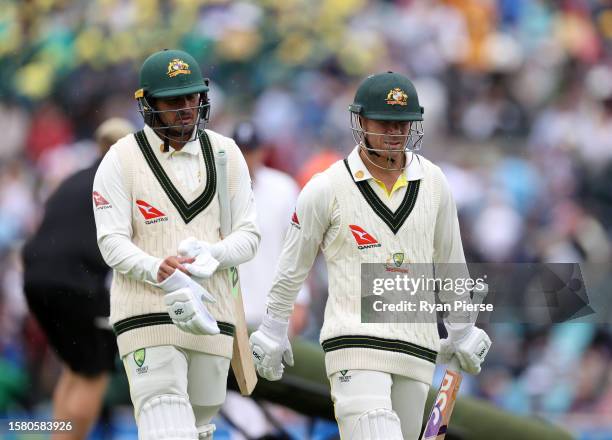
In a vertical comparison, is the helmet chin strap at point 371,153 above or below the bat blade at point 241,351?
above

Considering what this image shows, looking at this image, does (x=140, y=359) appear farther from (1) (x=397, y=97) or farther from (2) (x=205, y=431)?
(1) (x=397, y=97)

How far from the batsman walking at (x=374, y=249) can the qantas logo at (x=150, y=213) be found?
54 centimetres

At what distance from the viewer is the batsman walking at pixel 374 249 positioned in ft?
18.0

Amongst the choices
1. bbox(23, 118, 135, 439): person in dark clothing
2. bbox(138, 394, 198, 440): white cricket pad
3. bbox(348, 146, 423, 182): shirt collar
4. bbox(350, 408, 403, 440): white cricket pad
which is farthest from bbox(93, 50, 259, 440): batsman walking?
bbox(23, 118, 135, 439): person in dark clothing

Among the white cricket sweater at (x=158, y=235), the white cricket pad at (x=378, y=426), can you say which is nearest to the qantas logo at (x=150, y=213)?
the white cricket sweater at (x=158, y=235)

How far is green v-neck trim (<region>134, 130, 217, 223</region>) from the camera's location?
5.61 metres

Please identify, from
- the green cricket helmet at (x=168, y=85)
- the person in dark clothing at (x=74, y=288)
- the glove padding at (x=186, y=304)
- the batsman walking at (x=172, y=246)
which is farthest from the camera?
the person in dark clothing at (x=74, y=288)

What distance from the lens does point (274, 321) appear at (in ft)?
19.0

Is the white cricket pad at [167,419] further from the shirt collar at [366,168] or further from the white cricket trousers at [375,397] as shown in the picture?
the shirt collar at [366,168]

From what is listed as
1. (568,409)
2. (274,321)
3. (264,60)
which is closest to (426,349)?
(274,321)

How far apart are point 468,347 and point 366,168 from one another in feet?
2.82

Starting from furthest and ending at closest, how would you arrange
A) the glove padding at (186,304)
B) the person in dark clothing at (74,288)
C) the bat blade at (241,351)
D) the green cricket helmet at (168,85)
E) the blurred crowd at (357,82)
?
the blurred crowd at (357,82), the person in dark clothing at (74,288), the bat blade at (241,351), the green cricket helmet at (168,85), the glove padding at (186,304)

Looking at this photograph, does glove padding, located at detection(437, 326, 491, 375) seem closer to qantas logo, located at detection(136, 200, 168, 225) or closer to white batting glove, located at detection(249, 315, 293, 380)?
white batting glove, located at detection(249, 315, 293, 380)

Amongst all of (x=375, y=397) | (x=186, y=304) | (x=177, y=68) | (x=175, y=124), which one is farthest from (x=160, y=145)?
(x=375, y=397)
